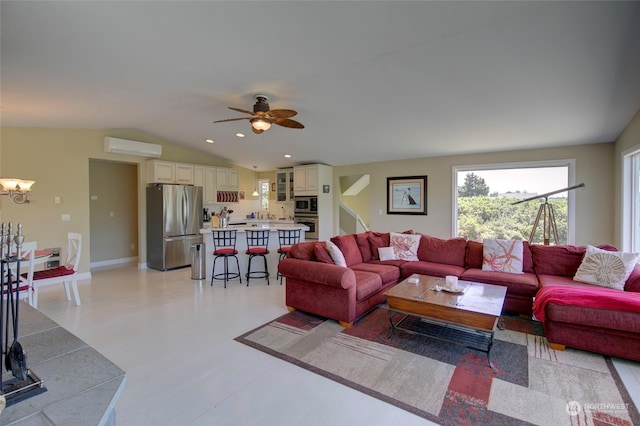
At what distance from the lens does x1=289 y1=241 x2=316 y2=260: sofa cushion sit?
12.7 ft

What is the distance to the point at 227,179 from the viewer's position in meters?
7.72

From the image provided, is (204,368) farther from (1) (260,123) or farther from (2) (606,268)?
(2) (606,268)

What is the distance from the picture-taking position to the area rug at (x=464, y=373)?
1959 millimetres

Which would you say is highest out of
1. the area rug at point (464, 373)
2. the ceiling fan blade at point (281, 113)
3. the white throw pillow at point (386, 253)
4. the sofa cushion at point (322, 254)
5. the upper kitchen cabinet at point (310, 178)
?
the ceiling fan blade at point (281, 113)

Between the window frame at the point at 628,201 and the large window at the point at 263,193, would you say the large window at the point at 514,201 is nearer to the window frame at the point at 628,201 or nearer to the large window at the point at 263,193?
the window frame at the point at 628,201

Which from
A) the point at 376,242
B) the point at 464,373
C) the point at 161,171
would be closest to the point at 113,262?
the point at 161,171

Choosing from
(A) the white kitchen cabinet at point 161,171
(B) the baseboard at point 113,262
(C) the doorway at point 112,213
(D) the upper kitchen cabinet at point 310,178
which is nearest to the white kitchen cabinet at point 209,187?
(A) the white kitchen cabinet at point 161,171

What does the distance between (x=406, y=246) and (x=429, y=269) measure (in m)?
0.69

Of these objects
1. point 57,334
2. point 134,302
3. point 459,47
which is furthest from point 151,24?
point 134,302

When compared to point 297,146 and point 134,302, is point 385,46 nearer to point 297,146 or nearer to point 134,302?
point 297,146

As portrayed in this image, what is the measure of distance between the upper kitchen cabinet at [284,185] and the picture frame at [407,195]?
8.37 feet

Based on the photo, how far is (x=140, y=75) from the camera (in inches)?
126

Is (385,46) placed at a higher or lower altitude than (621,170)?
higher

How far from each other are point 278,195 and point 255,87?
4.63 m
